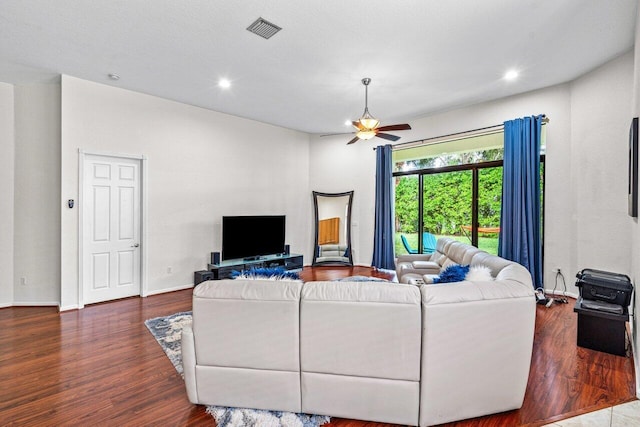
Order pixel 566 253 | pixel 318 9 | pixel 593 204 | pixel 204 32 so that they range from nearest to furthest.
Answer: pixel 318 9
pixel 204 32
pixel 593 204
pixel 566 253

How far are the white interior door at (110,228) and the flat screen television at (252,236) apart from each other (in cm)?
142

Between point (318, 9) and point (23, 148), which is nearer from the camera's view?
point (318, 9)

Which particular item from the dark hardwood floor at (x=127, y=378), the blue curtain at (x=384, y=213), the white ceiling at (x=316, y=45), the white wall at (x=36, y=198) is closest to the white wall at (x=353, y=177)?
the blue curtain at (x=384, y=213)

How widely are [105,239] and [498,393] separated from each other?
518cm

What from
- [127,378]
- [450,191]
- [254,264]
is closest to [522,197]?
[450,191]

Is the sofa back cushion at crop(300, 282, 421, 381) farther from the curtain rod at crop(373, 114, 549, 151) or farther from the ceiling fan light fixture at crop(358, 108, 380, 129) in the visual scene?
the curtain rod at crop(373, 114, 549, 151)

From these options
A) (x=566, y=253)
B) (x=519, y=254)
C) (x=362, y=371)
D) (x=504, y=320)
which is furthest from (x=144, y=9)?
(x=566, y=253)

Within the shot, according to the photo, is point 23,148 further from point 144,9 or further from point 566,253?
point 566,253

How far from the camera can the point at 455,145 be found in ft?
19.7

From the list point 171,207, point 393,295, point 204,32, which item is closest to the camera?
point 393,295

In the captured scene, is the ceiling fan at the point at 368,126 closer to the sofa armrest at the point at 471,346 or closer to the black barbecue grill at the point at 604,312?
the black barbecue grill at the point at 604,312

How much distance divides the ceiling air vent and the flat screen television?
131 inches

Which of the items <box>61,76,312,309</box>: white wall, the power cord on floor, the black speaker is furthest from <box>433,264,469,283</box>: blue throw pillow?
<box>61,76,312,309</box>: white wall

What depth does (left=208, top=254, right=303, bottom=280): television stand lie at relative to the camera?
5.53m
